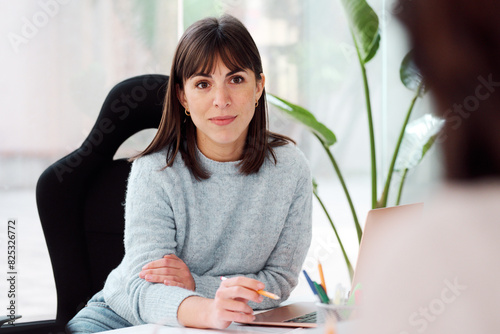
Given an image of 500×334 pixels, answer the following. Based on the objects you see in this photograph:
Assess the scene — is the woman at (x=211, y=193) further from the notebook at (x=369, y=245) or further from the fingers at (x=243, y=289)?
the fingers at (x=243, y=289)

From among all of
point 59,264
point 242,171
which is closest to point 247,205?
point 242,171

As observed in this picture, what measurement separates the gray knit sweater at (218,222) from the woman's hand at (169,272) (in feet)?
0.11

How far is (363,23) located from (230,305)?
55.2 inches

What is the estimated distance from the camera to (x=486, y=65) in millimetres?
303

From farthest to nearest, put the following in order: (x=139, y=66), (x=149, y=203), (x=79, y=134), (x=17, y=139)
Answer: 1. (x=139, y=66)
2. (x=79, y=134)
3. (x=17, y=139)
4. (x=149, y=203)

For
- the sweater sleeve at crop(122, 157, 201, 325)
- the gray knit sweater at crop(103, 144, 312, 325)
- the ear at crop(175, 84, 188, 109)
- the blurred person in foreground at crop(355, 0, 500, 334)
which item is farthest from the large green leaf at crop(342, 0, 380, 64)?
the blurred person in foreground at crop(355, 0, 500, 334)

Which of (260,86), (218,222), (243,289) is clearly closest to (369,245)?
(243,289)

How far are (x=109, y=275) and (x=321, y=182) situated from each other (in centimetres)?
223

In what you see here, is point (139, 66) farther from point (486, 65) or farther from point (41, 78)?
point (486, 65)

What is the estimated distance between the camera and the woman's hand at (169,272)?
1152 millimetres

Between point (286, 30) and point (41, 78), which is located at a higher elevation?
point (286, 30)

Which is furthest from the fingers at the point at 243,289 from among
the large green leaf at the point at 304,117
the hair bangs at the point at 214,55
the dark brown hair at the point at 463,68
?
the large green leaf at the point at 304,117

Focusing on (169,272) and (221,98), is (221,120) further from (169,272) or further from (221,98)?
(169,272)

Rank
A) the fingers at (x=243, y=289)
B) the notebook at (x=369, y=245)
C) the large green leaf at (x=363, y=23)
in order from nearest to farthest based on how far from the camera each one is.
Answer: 1. the notebook at (x=369, y=245)
2. the fingers at (x=243, y=289)
3. the large green leaf at (x=363, y=23)
